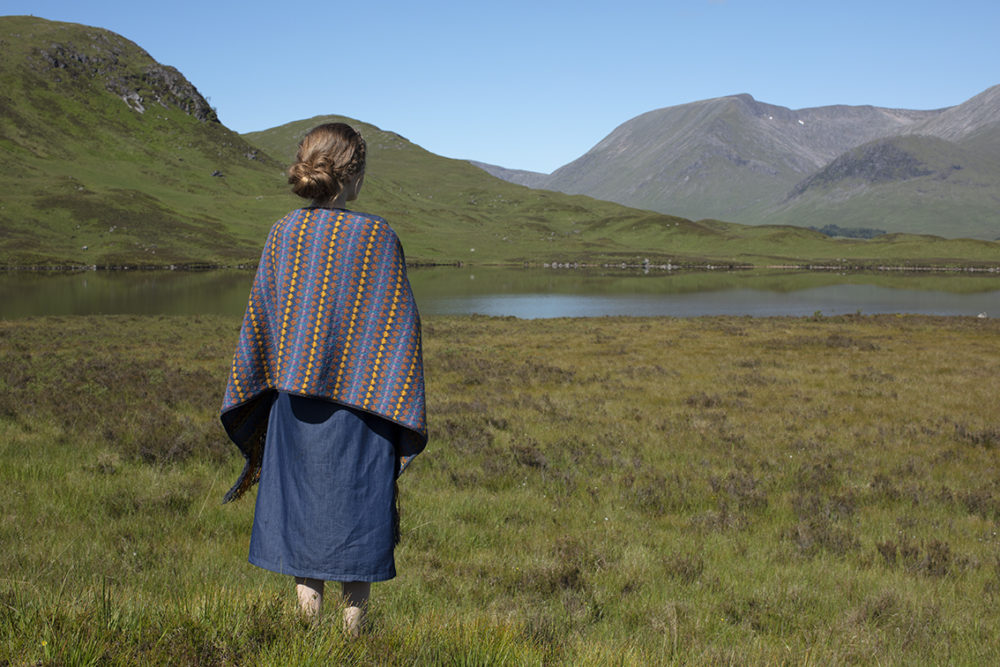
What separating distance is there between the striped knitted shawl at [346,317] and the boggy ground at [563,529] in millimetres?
1178

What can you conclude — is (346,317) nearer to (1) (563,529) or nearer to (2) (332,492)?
(2) (332,492)

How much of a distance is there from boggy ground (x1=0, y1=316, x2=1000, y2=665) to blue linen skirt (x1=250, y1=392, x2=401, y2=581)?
0.32 m

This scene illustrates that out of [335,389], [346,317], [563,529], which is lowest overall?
[563,529]

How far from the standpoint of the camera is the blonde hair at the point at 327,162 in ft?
12.7

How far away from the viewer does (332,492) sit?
3746mm

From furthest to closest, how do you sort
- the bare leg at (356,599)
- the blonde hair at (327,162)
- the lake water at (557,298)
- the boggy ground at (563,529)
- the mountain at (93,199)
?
the mountain at (93,199), the lake water at (557,298), the blonde hair at (327,162), the bare leg at (356,599), the boggy ground at (563,529)

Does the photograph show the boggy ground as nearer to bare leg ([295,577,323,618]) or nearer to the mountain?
bare leg ([295,577,323,618])

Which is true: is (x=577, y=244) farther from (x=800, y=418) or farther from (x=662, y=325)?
(x=800, y=418)

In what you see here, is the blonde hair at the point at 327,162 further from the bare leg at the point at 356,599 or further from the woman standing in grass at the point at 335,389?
the bare leg at the point at 356,599

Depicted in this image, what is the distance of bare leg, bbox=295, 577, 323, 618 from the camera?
3.80 m

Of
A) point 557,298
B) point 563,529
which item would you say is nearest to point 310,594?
point 563,529

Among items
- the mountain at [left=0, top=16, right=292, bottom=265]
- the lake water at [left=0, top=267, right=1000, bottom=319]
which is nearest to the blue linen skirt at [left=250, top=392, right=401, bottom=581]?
the lake water at [left=0, top=267, right=1000, bottom=319]

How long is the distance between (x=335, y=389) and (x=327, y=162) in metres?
1.26

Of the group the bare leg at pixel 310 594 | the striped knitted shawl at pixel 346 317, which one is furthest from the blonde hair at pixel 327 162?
the bare leg at pixel 310 594
